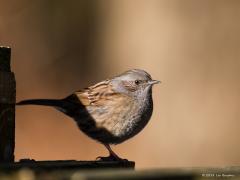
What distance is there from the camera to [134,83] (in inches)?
265

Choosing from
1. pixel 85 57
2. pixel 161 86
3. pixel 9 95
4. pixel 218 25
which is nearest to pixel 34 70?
pixel 85 57

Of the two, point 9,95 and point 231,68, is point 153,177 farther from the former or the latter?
point 231,68

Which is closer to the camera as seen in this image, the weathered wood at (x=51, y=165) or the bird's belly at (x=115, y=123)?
the weathered wood at (x=51, y=165)

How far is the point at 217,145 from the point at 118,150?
138cm

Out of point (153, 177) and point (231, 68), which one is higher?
point (153, 177)

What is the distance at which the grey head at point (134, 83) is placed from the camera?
21.9 feet

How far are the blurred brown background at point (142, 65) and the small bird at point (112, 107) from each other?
4499 millimetres

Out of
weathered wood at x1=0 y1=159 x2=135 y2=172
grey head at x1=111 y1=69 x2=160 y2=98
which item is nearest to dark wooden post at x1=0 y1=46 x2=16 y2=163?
weathered wood at x1=0 y1=159 x2=135 y2=172

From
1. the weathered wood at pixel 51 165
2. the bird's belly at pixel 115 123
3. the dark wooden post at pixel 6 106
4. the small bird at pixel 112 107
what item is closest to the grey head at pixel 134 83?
the small bird at pixel 112 107

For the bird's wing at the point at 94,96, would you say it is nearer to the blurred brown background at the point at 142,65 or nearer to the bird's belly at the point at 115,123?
the bird's belly at the point at 115,123

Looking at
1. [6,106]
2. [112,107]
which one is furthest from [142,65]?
[6,106]

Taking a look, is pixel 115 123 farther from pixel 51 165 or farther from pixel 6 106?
pixel 51 165

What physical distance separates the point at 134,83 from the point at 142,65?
19.8 feet

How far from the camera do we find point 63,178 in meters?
2.70
